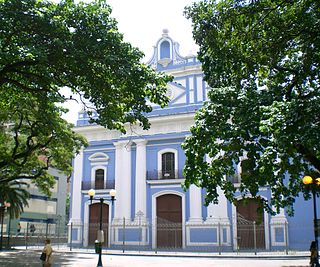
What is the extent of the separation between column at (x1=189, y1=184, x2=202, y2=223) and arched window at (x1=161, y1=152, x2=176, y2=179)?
1783mm

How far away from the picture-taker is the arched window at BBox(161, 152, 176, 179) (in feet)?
94.7

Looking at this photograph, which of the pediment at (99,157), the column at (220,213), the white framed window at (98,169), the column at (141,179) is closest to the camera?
the column at (220,213)

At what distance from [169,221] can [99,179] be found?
249 inches

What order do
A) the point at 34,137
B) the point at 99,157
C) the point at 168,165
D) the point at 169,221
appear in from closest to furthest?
1. the point at 34,137
2. the point at 169,221
3. the point at 168,165
4. the point at 99,157

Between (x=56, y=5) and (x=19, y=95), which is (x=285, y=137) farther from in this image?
(x=19, y=95)

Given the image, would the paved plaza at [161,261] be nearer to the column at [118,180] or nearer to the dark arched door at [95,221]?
the column at [118,180]

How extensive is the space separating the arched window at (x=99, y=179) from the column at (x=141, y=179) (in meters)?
3.05

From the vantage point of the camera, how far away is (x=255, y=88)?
14320 mm

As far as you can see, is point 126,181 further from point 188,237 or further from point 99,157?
point 188,237

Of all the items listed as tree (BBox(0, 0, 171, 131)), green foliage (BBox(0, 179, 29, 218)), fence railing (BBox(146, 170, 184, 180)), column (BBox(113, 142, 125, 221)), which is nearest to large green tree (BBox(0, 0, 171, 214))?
tree (BBox(0, 0, 171, 131))

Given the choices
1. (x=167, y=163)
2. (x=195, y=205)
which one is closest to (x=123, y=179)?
(x=167, y=163)

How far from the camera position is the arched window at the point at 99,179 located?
3097 cm

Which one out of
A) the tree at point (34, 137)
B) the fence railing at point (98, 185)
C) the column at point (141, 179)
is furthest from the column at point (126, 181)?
the tree at point (34, 137)

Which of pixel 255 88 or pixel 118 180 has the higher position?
pixel 255 88
